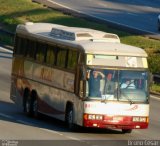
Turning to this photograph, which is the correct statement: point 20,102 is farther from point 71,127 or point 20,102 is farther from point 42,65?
point 71,127

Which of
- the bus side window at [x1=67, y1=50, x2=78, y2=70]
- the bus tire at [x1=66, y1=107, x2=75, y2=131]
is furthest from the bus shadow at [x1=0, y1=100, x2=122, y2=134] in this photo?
the bus side window at [x1=67, y1=50, x2=78, y2=70]

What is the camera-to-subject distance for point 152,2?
74562 millimetres

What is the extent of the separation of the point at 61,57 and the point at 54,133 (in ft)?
9.50

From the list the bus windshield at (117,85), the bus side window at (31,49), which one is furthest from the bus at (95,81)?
the bus side window at (31,49)

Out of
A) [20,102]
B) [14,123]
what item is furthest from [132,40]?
[14,123]

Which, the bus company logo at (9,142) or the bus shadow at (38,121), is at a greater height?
the bus company logo at (9,142)

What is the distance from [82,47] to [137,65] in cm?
155

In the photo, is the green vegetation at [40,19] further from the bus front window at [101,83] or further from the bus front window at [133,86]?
the bus front window at [101,83]

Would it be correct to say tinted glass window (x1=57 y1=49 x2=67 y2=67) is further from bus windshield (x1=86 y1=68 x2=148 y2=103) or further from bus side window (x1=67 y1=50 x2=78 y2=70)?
bus windshield (x1=86 y1=68 x2=148 y2=103)

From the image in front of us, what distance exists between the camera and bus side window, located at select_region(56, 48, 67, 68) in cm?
2580

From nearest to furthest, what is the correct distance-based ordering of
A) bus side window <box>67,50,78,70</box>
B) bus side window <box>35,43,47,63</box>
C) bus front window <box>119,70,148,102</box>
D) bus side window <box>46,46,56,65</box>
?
bus front window <box>119,70,148,102</box>, bus side window <box>67,50,78,70</box>, bus side window <box>46,46,56,65</box>, bus side window <box>35,43,47,63</box>

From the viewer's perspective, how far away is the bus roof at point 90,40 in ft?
80.5

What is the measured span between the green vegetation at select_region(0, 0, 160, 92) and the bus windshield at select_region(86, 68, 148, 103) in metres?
18.4

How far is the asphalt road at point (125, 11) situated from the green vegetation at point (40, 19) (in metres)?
2.78
